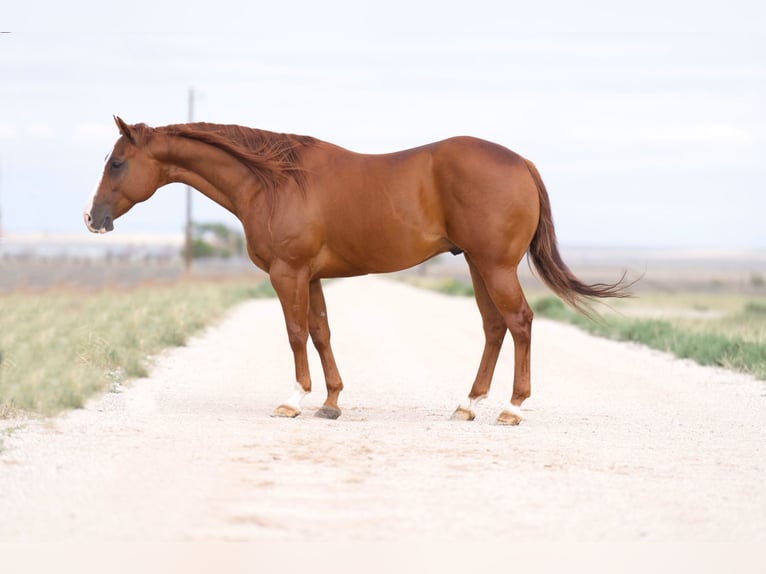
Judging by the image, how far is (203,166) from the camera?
9.27 meters

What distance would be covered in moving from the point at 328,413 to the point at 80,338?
16.2ft

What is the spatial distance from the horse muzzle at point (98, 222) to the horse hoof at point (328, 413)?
2.34 meters

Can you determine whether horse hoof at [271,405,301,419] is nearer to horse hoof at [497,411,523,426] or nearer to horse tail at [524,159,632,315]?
horse hoof at [497,411,523,426]

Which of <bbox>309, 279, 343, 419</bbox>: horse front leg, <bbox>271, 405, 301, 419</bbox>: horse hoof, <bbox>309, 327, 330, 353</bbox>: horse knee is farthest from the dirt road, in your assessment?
<bbox>309, 327, 330, 353</bbox>: horse knee

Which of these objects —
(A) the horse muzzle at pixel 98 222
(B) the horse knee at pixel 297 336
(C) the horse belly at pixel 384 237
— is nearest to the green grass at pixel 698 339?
(C) the horse belly at pixel 384 237

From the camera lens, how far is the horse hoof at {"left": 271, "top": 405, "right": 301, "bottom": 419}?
29.6ft

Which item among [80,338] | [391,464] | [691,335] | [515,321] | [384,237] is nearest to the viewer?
[391,464]

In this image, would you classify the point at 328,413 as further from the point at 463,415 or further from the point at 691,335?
the point at 691,335

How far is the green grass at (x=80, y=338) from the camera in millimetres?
9281

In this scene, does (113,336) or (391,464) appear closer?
(391,464)

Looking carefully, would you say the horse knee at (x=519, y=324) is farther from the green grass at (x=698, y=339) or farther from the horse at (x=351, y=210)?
the green grass at (x=698, y=339)

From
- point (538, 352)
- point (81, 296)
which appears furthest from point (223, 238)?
point (538, 352)

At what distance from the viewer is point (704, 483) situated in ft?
21.4

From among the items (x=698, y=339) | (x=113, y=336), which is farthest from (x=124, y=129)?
(x=698, y=339)
